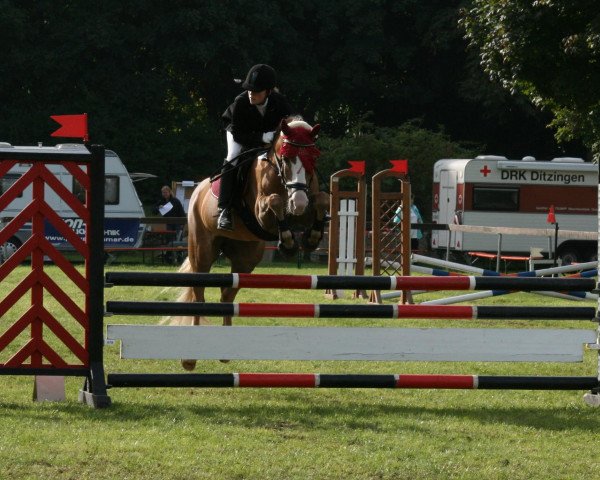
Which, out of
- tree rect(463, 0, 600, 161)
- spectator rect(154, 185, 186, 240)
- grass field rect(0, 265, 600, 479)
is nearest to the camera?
grass field rect(0, 265, 600, 479)

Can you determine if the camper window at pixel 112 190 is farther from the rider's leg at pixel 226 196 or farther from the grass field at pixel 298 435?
the grass field at pixel 298 435

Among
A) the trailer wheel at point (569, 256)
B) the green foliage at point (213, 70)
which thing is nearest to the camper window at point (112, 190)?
the green foliage at point (213, 70)

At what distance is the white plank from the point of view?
282 inches

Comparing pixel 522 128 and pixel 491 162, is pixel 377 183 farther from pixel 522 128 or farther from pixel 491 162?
pixel 522 128

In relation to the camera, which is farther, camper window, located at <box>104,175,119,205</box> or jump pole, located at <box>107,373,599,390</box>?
camper window, located at <box>104,175,119,205</box>

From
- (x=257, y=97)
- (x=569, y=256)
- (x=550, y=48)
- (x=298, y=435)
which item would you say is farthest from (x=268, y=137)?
(x=569, y=256)

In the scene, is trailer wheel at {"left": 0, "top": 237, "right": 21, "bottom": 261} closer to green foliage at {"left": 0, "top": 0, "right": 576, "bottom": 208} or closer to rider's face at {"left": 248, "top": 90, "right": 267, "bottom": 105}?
green foliage at {"left": 0, "top": 0, "right": 576, "bottom": 208}

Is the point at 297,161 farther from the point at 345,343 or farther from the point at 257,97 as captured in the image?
the point at 345,343

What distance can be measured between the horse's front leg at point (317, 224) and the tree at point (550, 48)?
1512cm

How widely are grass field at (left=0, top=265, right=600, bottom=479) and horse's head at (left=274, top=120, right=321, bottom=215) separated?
1.30 meters

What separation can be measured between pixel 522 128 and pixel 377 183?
24.4 meters

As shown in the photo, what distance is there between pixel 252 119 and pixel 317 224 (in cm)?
127

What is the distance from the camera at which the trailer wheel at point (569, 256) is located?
2686cm

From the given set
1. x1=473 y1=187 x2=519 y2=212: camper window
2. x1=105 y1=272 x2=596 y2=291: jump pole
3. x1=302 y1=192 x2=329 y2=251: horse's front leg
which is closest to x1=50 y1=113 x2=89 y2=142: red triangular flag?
x1=105 y1=272 x2=596 y2=291: jump pole
